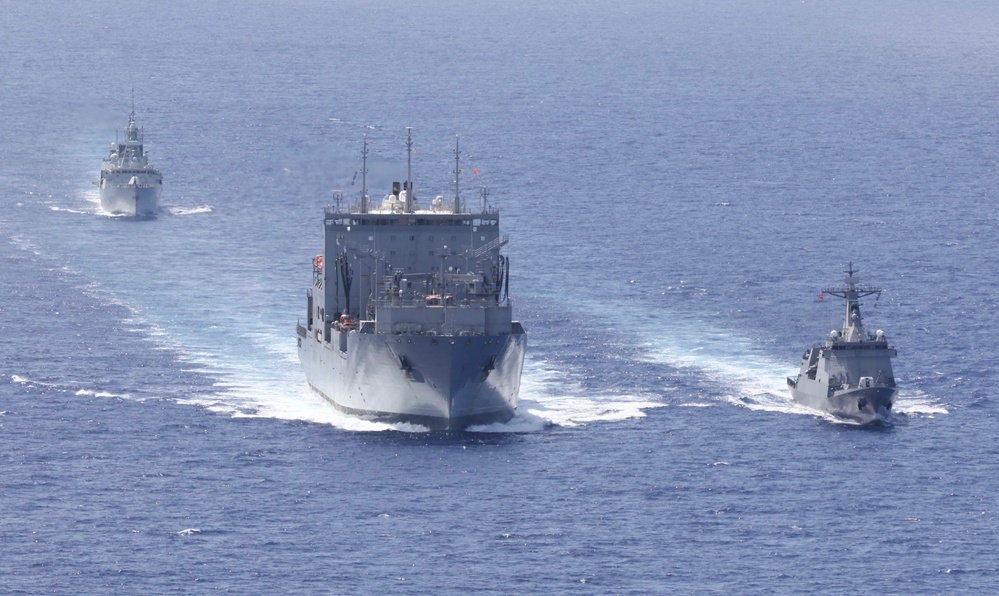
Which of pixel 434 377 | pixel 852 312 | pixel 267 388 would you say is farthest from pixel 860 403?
pixel 267 388

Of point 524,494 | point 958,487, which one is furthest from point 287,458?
point 958,487

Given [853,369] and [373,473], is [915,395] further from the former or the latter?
[373,473]

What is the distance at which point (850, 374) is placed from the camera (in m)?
152

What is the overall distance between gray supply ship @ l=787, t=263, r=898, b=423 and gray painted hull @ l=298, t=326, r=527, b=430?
57.1 ft

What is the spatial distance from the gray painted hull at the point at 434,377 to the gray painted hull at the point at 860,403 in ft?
59.0

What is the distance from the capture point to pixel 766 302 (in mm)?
179750

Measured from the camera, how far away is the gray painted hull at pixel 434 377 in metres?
145

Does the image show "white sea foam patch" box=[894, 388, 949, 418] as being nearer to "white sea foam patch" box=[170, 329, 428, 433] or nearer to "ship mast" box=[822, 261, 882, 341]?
"ship mast" box=[822, 261, 882, 341]

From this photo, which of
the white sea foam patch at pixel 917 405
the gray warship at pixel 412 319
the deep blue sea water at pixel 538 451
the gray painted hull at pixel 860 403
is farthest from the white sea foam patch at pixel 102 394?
the white sea foam patch at pixel 917 405

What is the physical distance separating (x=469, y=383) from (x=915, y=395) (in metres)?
28.0

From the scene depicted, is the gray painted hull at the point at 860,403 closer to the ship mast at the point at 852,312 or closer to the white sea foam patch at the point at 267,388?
the ship mast at the point at 852,312

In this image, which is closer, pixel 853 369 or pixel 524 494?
pixel 524 494

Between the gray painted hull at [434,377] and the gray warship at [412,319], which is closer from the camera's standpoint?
the gray painted hull at [434,377]

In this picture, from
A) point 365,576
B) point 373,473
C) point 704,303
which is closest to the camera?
point 365,576
